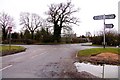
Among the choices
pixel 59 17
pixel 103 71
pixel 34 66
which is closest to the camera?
pixel 103 71

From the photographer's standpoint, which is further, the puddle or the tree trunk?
the tree trunk

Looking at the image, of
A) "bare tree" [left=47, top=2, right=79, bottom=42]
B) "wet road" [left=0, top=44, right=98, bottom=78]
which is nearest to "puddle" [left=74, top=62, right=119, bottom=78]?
"wet road" [left=0, top=44, right=98, bottom=78]

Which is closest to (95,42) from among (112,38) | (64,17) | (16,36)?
(112,38)

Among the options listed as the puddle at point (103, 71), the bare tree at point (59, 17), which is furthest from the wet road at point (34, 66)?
the bare tree at point (59, 17)

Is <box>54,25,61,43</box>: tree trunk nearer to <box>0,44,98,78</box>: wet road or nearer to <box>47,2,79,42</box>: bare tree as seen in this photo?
<box>47,2,79,42</box>: bare tree

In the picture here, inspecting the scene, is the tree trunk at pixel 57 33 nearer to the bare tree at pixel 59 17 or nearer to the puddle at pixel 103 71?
the bare tree at pixel 59 17

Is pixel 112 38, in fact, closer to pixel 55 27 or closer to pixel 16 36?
pixel 55 27

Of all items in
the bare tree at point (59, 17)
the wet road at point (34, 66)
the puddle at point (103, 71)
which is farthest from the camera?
the bare tree at point (59, 17)

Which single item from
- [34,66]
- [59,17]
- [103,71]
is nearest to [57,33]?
[59,17]

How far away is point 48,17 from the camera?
72.2 metres

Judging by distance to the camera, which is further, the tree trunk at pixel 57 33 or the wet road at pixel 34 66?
the tree trunk at pixel 57 33

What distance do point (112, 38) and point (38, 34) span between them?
95.4ft

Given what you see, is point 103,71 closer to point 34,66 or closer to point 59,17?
point 34,66

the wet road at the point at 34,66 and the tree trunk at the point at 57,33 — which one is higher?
the tree trunk at the point at 57,33
